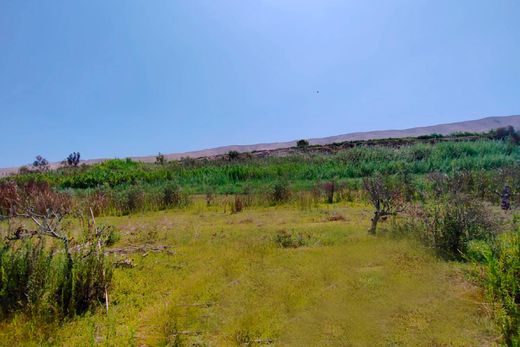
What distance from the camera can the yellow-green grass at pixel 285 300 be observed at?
2.91 meters

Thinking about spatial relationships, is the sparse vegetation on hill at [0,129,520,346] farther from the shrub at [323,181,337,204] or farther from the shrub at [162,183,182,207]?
the shrub at [162,183,182,207]

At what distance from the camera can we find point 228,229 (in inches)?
253

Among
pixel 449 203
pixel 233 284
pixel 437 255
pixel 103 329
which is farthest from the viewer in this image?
pixel 449 203

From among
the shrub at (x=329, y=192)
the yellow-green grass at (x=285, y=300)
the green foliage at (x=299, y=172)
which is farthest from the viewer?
the green foliage at (x=299, y=172)

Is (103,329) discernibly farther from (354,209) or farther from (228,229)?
(354,209)

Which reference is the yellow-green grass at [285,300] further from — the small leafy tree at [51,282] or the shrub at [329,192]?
the shrub at [329,192]

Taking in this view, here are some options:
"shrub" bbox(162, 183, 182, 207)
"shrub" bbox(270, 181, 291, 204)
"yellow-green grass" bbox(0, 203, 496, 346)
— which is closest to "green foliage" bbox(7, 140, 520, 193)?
"shrub" bbox(162, 183, 182, 207)

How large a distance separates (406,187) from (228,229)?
192 inches

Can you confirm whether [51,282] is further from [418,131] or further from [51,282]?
[418,131]

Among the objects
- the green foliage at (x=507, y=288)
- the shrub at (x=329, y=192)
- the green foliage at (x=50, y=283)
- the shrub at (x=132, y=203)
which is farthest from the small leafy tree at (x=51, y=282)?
the shrub at (x=329, y=192)

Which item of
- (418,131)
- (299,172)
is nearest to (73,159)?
(299,172)

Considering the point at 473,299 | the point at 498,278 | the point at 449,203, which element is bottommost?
the point at 473,299

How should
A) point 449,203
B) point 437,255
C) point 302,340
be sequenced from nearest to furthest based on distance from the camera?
point 302,340 < point 437,255 < point 449,203

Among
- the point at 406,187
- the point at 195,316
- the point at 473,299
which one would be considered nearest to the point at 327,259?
the point at 473,299
